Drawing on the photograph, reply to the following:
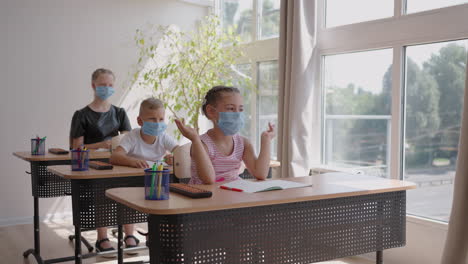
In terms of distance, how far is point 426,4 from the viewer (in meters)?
3.53

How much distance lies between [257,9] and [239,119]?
9.41ft

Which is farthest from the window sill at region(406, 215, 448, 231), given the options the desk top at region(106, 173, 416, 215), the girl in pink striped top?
the girl in pink striped top

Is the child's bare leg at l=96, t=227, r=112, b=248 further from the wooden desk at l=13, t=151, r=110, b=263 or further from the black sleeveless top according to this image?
the black sleeveless top

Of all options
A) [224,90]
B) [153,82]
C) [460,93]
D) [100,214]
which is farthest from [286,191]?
[153,82]

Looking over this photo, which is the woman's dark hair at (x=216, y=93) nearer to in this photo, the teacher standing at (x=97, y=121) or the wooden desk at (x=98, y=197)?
the wooden desk at (x=98, y=197)

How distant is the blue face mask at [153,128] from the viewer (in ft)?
11.1

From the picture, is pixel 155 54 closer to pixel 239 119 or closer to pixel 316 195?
pixel 239 119

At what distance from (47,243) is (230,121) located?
255 centimetres

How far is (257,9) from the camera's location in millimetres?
5293

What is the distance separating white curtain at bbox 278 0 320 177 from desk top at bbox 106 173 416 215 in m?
1.54

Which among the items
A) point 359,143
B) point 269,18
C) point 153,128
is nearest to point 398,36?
point 359,143

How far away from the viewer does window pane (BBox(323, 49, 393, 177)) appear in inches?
153

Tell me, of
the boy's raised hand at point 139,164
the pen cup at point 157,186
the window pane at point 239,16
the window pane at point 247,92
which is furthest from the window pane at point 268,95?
the pen cup at point 157,186

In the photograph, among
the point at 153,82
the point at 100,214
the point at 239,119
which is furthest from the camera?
the point at 153,82
